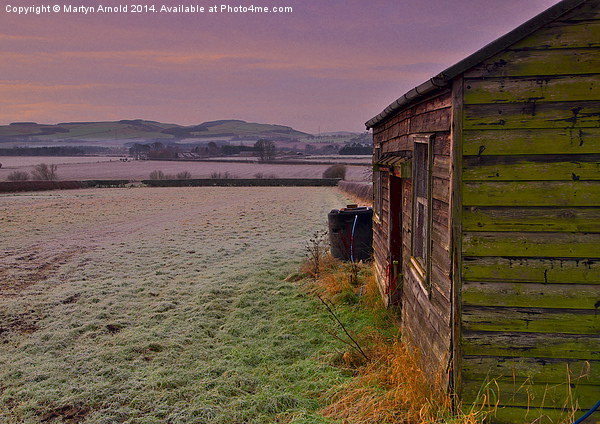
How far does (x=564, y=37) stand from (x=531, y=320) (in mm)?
2373

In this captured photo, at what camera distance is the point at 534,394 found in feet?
12.7

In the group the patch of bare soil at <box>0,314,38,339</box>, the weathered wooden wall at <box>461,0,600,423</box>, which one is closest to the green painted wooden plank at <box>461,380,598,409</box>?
the weathered wooden wall at <box>461,0,600,423</box>

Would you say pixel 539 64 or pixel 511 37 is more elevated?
pixel 511 37

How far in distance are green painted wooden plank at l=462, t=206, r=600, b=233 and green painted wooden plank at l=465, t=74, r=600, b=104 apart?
0.91 meters

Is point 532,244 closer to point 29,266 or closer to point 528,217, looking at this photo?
point 528,217

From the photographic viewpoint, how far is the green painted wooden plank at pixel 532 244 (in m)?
3.81

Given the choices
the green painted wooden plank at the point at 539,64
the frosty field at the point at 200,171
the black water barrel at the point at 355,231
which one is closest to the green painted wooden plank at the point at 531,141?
the green painted wooden plank at the point at 539,64

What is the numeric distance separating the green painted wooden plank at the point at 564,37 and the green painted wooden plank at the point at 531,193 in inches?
44.3

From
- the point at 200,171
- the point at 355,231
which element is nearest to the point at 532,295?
the point at 355,231

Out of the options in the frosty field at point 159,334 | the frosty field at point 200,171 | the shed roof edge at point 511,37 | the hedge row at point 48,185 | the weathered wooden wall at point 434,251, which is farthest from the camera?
the frosty field at point 200,171

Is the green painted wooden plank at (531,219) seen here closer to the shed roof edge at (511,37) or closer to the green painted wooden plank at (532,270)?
the green painted wooden plank at (532,270)

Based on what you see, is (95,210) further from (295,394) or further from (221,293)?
(295,394)

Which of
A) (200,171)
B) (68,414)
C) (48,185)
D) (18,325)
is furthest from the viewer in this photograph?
(200,171)

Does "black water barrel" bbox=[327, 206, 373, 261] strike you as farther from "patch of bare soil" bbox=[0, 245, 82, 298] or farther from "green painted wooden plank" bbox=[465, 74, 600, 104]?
"green painted wooden plank" bbox=[465, 74, 600, 104]
